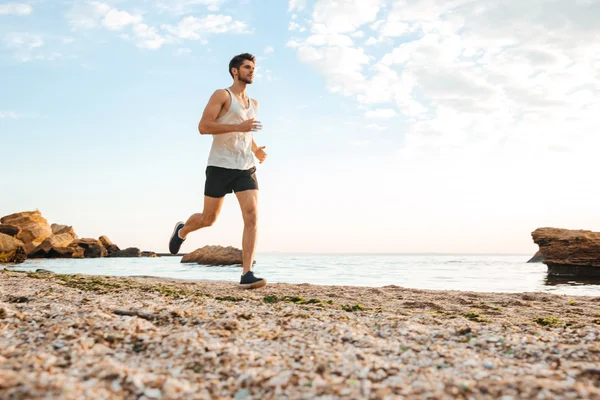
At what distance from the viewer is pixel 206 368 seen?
2.45m

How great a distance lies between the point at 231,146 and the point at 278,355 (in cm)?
426

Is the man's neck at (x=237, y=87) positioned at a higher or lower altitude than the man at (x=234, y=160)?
higher

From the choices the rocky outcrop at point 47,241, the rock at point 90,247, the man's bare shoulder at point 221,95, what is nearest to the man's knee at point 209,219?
the man's bare shoulder at point 221,95

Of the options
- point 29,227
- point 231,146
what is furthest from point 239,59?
point 29,227

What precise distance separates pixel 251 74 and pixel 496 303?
447 centimetres

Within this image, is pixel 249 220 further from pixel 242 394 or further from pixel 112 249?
pixel 112 249

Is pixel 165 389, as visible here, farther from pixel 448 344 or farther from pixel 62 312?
pixel 62 312

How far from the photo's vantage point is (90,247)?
171 ft

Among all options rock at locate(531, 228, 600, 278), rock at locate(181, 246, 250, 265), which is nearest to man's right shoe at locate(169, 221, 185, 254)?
rock at locate(181, 246, 250, 265)

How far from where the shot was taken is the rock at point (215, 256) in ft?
72.7

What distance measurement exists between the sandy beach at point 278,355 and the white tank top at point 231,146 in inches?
105

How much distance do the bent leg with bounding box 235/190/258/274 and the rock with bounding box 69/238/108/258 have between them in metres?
49.9

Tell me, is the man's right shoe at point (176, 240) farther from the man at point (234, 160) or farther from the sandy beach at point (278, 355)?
the sandy beach at point (278, 355)

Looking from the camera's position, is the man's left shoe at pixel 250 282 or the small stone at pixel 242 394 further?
the man's left shoe at pixel 250 282
